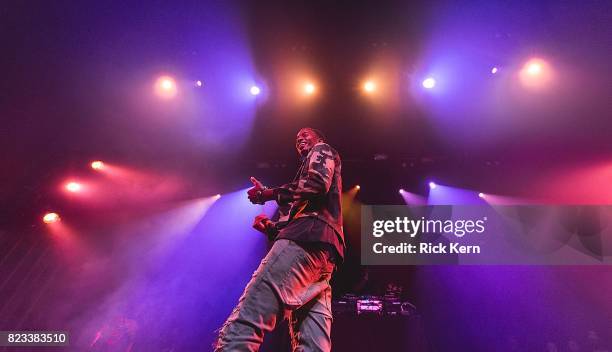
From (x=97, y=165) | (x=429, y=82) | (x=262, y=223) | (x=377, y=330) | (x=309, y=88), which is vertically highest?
(x=429, y=82)

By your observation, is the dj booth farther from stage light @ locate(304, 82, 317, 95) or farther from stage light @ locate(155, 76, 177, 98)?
stage light @ locate(155, 76, 177, 98)

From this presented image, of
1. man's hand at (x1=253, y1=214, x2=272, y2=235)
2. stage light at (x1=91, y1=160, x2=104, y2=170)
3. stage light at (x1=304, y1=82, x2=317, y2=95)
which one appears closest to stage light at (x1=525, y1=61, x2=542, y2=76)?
stage light at (x1=304, y1=82, x2=317, y2=95)

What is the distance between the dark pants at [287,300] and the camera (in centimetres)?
157

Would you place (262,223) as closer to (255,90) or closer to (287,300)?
(287,300)

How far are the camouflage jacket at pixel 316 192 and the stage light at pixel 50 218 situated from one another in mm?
6853

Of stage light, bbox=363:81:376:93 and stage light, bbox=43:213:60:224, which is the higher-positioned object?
stage light, bbox=363:81:376:93

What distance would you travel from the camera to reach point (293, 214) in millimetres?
2129

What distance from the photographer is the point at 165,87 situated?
6.25 meters

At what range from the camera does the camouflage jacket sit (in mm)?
1971

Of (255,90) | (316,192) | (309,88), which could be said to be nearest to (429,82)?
(309,88)

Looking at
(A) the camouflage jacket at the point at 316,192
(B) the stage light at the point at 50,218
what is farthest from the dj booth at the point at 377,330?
(B) the stage light at the point at 50,218

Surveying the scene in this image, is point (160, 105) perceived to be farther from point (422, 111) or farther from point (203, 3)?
point (422, 111)

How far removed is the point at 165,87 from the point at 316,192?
524cm

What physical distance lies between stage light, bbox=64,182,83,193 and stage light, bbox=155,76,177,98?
2.63m
